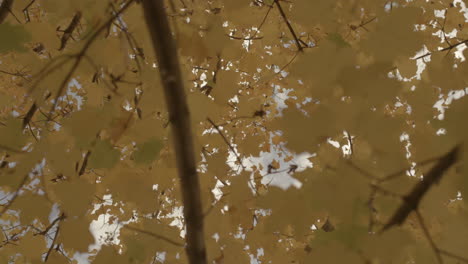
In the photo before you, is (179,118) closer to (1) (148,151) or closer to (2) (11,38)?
(1) (148,151)

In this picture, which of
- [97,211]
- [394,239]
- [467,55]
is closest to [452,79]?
[467,55]

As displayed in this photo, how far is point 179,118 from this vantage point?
2.42 feet

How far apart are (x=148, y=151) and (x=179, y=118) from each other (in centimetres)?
19

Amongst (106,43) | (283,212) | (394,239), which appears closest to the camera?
(394,239)

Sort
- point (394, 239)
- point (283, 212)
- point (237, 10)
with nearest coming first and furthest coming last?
point (394, 239) < point (283, 212) < point (237, 10)

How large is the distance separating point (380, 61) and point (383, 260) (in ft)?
1.10

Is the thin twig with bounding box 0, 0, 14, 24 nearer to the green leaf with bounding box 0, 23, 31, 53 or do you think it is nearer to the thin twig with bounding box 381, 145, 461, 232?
A: the green leaf with bounding box 0, 23, 31, 53

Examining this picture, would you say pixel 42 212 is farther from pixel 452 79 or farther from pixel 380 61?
pixel 452 79

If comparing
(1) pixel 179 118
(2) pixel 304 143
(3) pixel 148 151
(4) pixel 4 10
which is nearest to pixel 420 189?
(2) pixel 304 143

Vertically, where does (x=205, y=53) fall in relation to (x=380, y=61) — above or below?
above

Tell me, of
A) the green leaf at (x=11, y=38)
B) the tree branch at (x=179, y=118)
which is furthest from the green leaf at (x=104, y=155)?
the green leaf at (x=11, y=38)

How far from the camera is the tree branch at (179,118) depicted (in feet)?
2.34

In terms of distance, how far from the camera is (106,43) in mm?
833

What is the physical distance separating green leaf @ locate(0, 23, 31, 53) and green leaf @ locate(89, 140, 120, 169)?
0.89 feet
